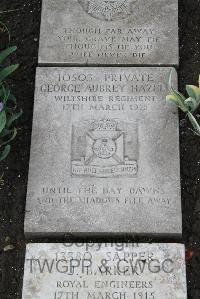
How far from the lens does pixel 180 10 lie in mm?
4098

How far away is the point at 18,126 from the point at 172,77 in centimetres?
113

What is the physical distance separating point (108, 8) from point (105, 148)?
3.66 ft

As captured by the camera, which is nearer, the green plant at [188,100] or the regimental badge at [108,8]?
the green plant at [188,100]

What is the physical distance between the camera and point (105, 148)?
3416 mm

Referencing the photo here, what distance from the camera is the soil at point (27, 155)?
335cm

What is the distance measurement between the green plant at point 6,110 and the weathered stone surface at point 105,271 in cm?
73

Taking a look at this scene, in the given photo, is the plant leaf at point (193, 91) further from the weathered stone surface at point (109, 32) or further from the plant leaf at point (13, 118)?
the plant leaf at point (13, 118)

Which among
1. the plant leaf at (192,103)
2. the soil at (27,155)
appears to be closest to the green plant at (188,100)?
the plant leaf at (192,103)

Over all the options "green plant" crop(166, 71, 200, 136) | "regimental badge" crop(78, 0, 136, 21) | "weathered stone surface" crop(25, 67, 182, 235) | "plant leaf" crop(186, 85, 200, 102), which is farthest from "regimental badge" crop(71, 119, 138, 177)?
"regimental badge" crop(78, 0, 136, 21)

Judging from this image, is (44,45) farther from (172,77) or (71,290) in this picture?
(71,290)

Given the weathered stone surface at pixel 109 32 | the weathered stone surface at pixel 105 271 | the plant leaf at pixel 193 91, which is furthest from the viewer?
the weathered stone surface at pixel 109 32

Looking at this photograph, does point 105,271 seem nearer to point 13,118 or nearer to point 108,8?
point 13,118

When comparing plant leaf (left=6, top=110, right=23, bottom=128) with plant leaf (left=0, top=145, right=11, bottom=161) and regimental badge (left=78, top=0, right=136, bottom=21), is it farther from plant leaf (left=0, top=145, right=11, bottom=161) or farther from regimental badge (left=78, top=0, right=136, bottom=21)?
regimental badge (left=78, top=0, right=136, bottom=21)

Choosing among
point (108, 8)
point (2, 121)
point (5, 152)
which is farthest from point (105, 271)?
point (108, 8)
